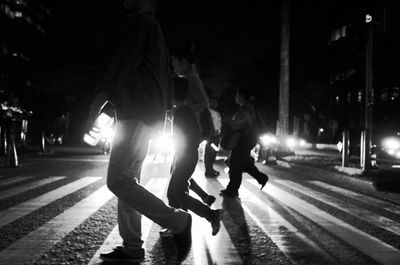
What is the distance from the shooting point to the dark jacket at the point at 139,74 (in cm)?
294

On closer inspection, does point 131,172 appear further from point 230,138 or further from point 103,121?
point 230,138

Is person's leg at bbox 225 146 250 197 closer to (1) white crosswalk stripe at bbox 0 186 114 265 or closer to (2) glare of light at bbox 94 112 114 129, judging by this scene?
(1) white crosswalk stripe at bbox 0 186 114 265

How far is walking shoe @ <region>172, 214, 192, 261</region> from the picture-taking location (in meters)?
3.29

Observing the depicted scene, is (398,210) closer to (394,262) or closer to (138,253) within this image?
(394,262)

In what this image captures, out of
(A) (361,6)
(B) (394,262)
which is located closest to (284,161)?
(A) (361,6)

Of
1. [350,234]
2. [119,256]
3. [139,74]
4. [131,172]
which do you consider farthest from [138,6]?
[350,234]

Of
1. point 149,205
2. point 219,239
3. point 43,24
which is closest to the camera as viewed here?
point 149,205

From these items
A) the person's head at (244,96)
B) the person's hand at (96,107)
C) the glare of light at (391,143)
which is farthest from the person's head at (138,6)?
the glare of light at (391,143)

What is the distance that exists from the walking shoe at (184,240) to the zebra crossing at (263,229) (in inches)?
2.2

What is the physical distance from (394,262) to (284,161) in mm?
12519

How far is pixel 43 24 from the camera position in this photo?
77688 millimetres

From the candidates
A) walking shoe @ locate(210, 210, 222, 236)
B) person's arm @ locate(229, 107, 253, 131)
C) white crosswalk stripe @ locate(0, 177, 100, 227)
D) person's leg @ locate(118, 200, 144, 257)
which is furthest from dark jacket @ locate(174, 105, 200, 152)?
person's arm @ locate(229, 107, 253, 131)

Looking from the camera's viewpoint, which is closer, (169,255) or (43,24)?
(169,255)

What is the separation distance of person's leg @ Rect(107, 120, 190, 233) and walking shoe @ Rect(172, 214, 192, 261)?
9.1 inches
